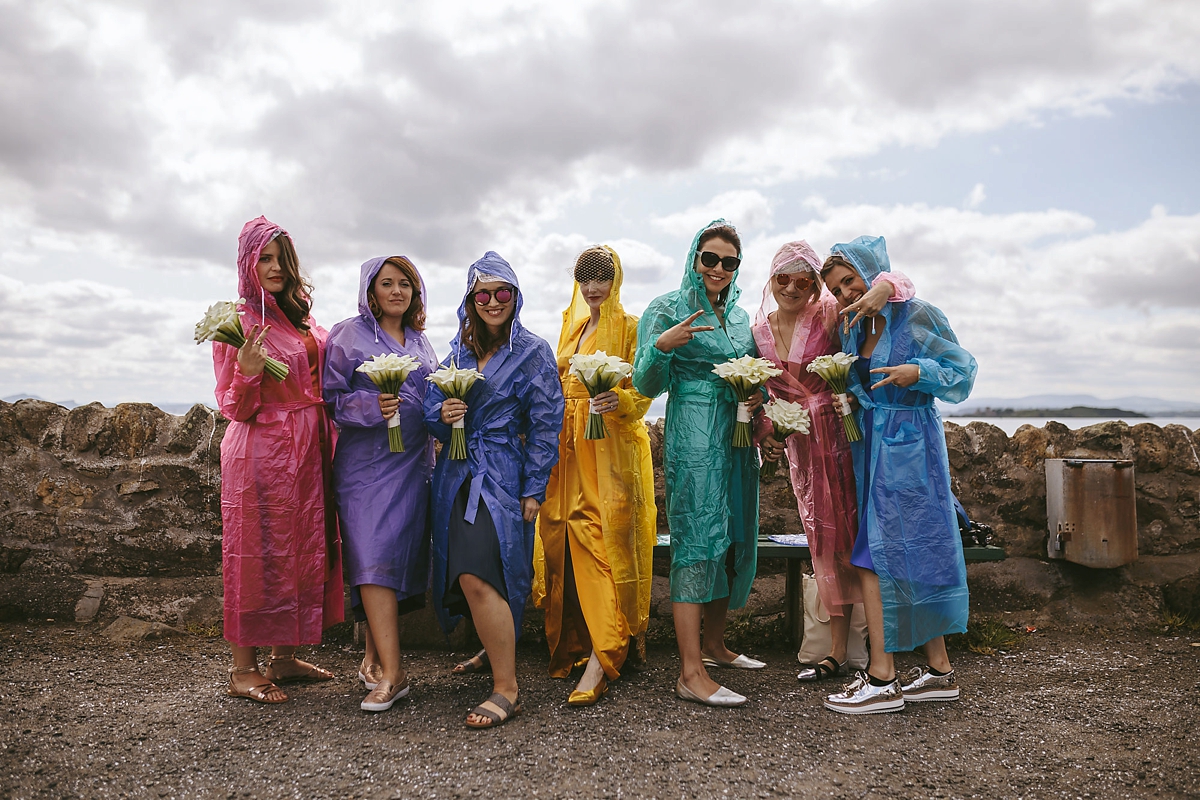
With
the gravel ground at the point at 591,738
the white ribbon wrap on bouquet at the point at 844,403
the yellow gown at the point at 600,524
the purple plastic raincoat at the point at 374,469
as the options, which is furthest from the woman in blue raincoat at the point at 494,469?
the white ribbon wrap on bouquet at the point at 844,403

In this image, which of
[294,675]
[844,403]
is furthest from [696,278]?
[294,675]

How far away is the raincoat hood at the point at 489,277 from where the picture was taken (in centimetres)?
370

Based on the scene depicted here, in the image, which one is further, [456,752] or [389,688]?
[389,688]

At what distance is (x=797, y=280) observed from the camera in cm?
399

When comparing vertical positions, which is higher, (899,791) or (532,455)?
(532,455)

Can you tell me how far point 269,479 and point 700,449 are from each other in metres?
2.07

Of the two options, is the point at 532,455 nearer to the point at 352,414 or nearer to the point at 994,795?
the point at 352,414

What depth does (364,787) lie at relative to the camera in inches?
109

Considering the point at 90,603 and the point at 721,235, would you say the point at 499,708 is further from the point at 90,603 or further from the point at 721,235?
the point at 90,603

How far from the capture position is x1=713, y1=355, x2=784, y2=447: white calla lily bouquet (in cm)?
361

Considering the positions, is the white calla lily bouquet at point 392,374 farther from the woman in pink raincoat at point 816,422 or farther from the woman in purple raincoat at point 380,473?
the woman in pink raincoat at point 816,422

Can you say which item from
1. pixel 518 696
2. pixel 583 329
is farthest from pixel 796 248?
pixel 518 696

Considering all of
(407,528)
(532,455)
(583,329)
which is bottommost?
(407,528)

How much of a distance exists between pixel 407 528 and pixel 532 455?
2.33 feet
